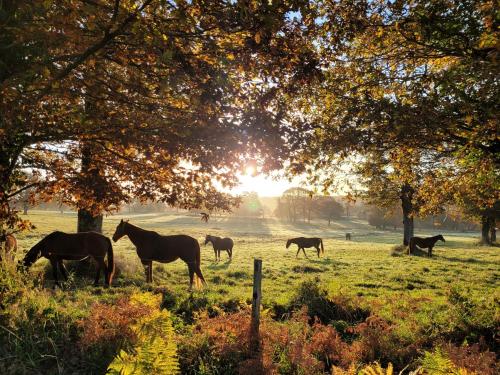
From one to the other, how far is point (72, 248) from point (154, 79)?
7852 millimetres

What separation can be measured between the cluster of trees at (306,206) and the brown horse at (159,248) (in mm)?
95425

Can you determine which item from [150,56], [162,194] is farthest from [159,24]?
[162,194]

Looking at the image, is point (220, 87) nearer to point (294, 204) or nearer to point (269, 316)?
point (269, 316)

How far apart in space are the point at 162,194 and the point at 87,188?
203 cm

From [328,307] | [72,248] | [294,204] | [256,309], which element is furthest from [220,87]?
[294,204]

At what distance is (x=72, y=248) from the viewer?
1223 cm

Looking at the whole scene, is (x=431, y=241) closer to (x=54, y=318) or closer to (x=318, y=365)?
(x=318, y=365)

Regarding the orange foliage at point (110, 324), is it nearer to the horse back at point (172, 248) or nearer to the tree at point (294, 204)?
the horse back at point (172, 248)

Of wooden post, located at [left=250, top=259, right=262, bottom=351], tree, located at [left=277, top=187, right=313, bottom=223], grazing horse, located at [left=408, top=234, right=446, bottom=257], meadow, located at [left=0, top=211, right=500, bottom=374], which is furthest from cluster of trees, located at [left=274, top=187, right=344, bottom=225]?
wooden post, located at [left=250, top=259, right=262, bottom=351]

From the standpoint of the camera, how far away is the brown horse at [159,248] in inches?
547

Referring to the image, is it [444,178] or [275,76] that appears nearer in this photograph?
[275,76]

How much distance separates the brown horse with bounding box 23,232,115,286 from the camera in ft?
39.4

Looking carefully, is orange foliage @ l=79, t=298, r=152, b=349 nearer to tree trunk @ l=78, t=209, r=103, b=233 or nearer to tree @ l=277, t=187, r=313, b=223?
tree trunk @ l=78, t=209, r=103, b=233

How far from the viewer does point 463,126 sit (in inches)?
337
